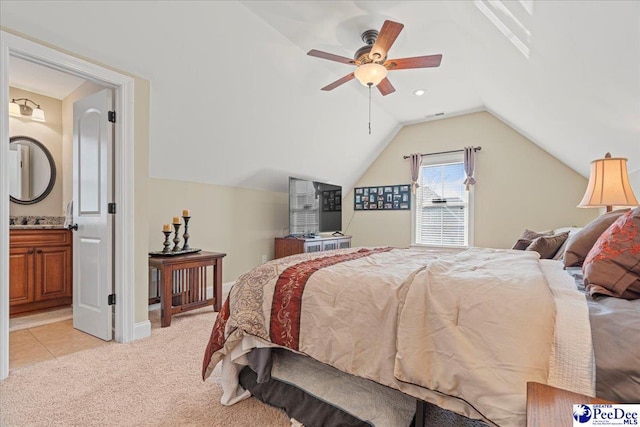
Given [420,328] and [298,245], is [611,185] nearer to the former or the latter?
[420,328]

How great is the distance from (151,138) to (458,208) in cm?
439

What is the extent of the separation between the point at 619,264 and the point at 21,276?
4570 mm

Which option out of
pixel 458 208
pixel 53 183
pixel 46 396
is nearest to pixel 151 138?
pixel 53 183

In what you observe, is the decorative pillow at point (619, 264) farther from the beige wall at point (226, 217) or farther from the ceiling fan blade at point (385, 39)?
the beige wall at point (226, 217)

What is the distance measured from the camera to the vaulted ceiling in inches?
72.8

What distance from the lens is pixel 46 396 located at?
1680mm

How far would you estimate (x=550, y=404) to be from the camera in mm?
744

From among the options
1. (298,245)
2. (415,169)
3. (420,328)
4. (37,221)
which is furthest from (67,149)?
(415,169)

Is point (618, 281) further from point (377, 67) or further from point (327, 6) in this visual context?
point (327, 6)

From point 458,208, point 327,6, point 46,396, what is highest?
point 327,6

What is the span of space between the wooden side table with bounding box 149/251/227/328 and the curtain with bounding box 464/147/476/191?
3767mm

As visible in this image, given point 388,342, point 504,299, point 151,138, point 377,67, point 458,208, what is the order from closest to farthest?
point 504,299
point 388,342
point 377,67
point 151,138
point 458,208

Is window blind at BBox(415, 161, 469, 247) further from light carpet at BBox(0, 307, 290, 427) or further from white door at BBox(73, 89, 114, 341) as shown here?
white door at BBox(73, 89, 114, 341)

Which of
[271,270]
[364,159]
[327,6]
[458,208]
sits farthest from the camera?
[364,159]
